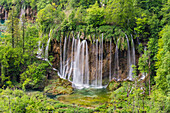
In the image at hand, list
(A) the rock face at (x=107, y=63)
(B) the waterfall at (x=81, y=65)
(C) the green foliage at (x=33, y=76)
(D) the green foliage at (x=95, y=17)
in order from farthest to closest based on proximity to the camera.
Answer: (D) the green foliage at (x=95, y=17) → (B) the waterfall at (x=81, y=65) → (A) the rock face at (x=107, y=63) → (C) the green foliage at (x=33, y=76)

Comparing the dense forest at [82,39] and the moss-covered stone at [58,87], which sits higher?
the dense forest at [82,39]

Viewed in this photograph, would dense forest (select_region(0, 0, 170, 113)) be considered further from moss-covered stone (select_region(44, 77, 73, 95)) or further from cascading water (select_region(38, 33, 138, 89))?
cascading water (select_region(38, 33, 138, 89))

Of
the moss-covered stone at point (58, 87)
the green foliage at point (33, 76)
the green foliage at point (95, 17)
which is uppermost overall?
the green foliage at point (95, 17)

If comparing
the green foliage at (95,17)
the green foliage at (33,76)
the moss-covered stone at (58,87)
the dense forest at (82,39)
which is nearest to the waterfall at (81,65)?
the dense forest at (82,39)

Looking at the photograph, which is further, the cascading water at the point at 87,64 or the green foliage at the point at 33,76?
the cascading water at the point at 87,64

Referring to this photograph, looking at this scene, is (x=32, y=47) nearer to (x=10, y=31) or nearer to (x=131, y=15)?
(x=10, y=31)

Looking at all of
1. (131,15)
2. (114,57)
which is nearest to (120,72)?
(114,57)

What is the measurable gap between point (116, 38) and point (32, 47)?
1028 centimetres

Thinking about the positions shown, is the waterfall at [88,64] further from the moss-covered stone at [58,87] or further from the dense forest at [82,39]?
the moss-covered stone at [58,87]

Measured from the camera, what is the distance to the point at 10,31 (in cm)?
2106

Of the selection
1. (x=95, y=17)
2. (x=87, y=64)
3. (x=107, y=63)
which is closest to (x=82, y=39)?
(x=87, y=64)

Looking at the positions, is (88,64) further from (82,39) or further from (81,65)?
(82,39)

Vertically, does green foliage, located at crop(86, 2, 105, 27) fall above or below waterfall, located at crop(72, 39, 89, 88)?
above

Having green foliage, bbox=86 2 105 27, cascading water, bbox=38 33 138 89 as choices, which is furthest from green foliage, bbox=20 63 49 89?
green foliage, bbox=86 2 105 27
